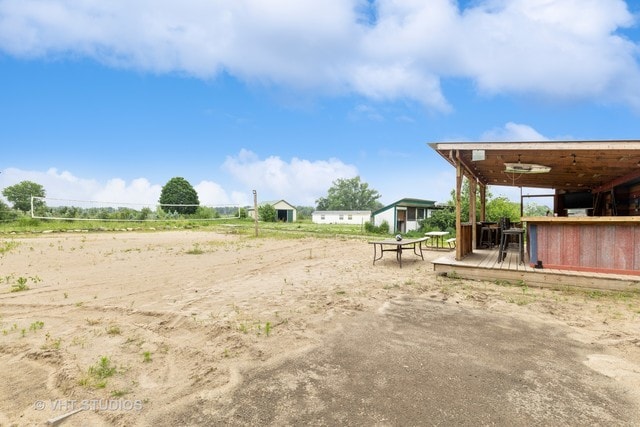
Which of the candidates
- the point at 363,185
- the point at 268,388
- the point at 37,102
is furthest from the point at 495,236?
the point at 363,185

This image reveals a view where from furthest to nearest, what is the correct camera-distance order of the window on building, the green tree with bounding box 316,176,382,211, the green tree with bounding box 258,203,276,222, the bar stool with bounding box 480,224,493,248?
the green tree with bounding box 316,176,382,211, the green tree with bounding box 258,203,276,222, the window on building, the bar stool with bounding box 480,224,493,248

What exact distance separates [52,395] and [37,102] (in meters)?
22.7

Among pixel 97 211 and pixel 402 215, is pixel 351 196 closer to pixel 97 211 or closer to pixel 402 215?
pixel 402 215

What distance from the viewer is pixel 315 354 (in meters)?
2.93

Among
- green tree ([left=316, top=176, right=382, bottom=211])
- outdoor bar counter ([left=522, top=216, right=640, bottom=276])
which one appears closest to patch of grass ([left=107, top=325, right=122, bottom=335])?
outdoor bar counter ([left=522, top=216, right=640, bottom=276])

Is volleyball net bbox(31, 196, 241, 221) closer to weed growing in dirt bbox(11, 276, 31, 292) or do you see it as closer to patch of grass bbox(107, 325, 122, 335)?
weed growing in dirt bbox(11, 276, 31, 292)

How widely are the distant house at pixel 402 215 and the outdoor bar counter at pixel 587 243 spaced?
727 inches

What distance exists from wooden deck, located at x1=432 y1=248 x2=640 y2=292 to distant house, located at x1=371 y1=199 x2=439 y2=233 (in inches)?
686

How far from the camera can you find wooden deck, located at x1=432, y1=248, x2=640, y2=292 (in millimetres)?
5113

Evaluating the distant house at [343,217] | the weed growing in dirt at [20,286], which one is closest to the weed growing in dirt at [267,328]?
the weed growing in dirt at [20,286]

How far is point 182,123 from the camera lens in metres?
27.1

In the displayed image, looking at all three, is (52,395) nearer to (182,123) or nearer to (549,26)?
(549,26)

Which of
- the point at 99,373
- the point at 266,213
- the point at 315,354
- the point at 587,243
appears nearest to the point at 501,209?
the point at 587,243

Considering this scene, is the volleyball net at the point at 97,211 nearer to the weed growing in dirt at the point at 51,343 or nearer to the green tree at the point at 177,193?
the green tree at the point at 177,193
